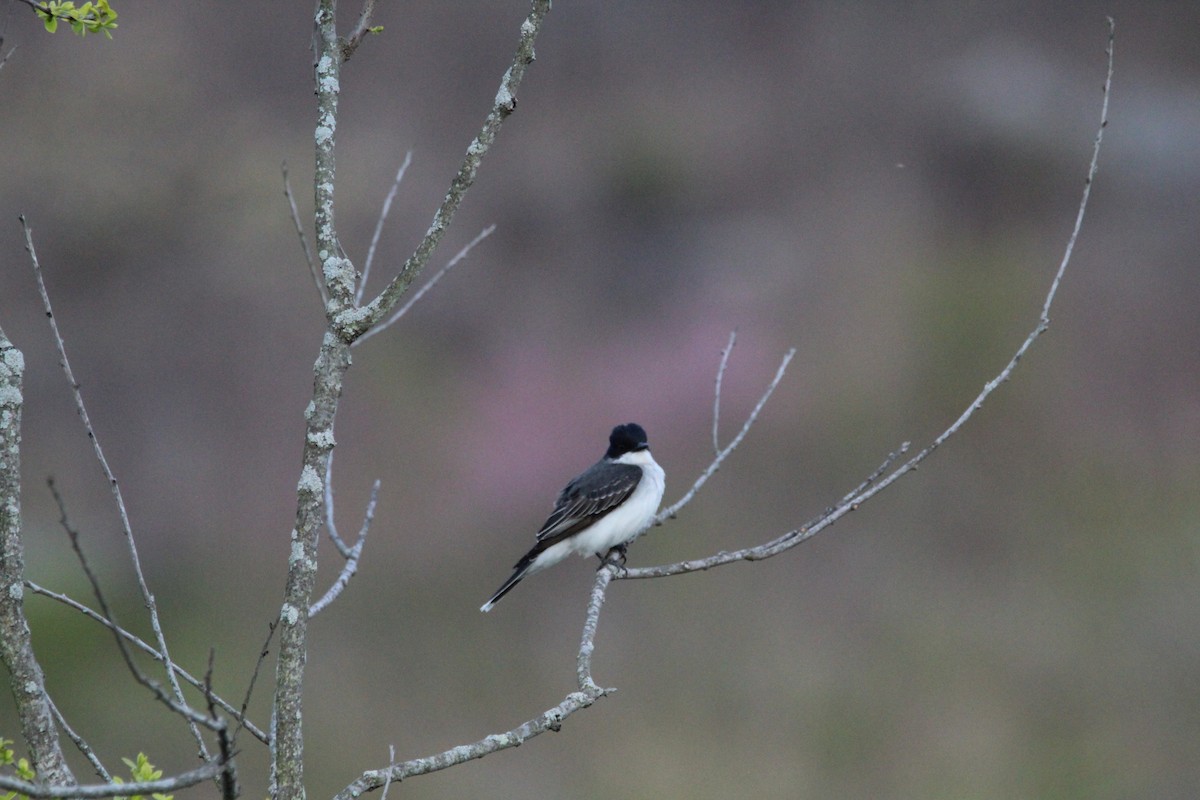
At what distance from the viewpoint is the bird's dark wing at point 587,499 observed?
24.3 feet

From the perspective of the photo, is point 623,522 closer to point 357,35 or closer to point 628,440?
point 628,440

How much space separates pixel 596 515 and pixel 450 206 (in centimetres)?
430

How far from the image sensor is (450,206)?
3.32 metres

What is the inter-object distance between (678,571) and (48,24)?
2.85m

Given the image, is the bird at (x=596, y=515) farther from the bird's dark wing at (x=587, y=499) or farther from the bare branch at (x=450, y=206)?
the bare branch at (x=450, y=206)

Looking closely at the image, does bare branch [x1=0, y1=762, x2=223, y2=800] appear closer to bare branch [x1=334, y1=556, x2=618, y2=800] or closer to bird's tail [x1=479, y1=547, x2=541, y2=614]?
bare branch [x1=334, y1=556, x2=618, y2=800]

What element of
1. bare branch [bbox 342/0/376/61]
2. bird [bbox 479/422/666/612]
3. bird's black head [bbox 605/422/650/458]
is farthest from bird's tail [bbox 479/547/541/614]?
bare branch [bbox 342/0/376/61]

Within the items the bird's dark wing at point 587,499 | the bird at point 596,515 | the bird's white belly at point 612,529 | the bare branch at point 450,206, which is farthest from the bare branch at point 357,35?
the bird's dark wing at point 587,499

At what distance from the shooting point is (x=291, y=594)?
3.12m

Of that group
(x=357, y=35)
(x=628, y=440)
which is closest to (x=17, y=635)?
(x=357, y=35)

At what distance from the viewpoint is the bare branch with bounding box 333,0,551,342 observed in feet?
10.5

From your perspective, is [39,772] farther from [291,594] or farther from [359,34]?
[359,34]

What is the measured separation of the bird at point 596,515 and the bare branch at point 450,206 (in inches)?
155

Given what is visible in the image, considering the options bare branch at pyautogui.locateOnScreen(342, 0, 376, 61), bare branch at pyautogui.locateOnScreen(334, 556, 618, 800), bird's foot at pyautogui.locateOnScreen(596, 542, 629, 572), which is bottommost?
bare branch at pyautogui.locateOnScreen(334, 556, 618, 800)
